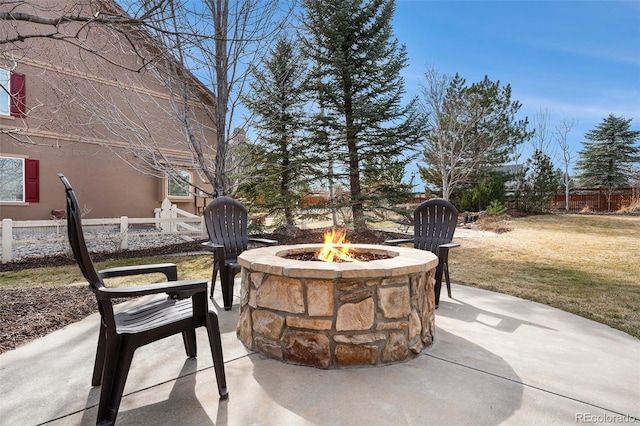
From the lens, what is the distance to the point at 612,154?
72.1 feet

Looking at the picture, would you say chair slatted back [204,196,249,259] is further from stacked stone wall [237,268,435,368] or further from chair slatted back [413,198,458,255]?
chair slatted back [413,198,458,255]

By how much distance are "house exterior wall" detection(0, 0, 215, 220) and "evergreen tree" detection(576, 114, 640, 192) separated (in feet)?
80.9

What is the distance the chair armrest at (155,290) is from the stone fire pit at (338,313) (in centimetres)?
60

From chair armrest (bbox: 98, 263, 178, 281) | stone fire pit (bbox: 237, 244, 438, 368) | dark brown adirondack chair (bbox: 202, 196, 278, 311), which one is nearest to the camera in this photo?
chair armrest (bbox: 98, 263, 178, 281)

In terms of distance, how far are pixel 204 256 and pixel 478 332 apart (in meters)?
5.20

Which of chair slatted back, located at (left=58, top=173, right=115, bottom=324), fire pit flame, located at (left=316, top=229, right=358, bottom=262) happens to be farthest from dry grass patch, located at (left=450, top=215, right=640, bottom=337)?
chair slatted back, located at (left=58, top=173, right=115, bottom=324)

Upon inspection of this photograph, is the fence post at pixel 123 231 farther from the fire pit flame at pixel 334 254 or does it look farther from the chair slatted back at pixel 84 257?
the chair slatted back at pixel 84 257

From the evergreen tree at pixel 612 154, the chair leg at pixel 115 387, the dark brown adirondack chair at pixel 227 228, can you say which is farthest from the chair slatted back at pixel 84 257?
the evergreen tree at pixel 612 154

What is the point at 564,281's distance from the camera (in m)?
4.85

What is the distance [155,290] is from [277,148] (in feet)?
24.7

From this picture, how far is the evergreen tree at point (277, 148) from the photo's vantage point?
7.77 meters

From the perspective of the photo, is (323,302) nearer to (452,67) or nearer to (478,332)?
(478,332)

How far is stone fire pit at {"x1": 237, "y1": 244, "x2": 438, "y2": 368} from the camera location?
223 centimetres

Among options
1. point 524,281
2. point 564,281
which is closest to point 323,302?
point 524,281
